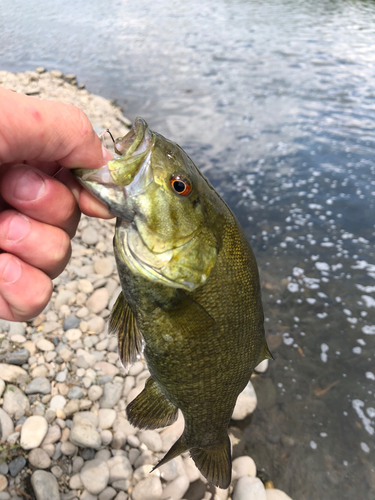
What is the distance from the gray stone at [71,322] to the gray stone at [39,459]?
1498 millimetres

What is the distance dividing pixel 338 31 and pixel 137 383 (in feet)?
64.2

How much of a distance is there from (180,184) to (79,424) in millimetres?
2883

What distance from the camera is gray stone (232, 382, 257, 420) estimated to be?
4.50 metres

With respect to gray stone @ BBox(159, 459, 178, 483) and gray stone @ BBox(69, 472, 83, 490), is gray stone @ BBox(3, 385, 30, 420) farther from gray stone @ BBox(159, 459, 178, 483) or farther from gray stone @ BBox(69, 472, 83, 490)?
gray stone @ BBox(159, 459, 178, 483)

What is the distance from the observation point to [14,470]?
3268 millimetres

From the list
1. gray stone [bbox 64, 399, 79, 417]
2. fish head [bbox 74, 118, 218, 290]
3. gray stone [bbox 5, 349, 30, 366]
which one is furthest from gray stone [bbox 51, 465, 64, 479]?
fish head [bbox 74, 118, 218, 290]

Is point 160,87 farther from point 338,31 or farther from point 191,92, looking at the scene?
point 338,31

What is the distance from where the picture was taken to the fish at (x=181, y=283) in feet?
6.00

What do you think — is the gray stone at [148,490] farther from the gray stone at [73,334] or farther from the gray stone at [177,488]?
the gray stone at [73,334]

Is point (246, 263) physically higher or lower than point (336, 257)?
higher

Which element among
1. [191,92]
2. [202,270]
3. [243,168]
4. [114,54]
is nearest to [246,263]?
[202,270]

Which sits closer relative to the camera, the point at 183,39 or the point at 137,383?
the point at 137,383

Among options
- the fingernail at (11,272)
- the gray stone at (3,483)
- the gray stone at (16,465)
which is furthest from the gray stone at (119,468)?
→ the fingernail at (11,272)

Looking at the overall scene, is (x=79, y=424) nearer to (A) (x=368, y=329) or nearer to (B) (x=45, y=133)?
(B) (x=45, y=133)
